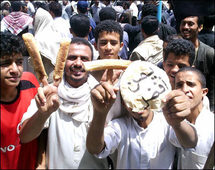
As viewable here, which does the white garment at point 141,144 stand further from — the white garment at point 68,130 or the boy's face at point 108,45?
the boy's face at point 108,45

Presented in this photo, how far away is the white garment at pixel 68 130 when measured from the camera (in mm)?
1895

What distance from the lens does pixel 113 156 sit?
194 centimetres

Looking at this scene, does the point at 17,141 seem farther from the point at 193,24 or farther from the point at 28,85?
the point at 193,24

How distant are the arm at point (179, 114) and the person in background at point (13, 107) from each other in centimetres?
91

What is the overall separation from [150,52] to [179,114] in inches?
89.2

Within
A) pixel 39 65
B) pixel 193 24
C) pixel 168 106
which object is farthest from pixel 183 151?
pixel 193 24

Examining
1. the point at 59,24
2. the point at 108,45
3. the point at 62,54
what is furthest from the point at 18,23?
the point at 62,54

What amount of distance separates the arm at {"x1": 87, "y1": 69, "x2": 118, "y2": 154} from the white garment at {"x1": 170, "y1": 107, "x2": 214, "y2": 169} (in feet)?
1.46

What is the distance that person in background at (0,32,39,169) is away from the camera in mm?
Result: 1765

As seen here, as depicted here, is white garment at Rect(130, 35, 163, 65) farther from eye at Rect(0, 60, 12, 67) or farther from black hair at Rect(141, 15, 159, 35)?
eye at Rect(0, 60, 12, 67)

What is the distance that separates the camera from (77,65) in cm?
211

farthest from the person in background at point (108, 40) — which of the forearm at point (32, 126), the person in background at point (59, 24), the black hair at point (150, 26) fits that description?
the person in background at point (59, 24)

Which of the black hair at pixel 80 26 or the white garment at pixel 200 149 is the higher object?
the black hair at pixel 80 26

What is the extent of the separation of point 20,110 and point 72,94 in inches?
13.6
